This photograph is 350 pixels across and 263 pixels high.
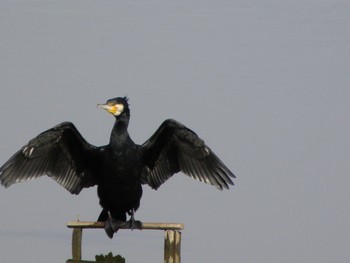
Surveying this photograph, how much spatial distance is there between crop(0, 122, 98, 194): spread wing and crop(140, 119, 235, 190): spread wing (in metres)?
0.62

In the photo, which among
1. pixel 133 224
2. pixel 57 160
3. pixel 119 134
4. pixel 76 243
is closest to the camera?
pixel 76 243

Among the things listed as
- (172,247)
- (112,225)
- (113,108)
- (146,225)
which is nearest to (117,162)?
(113,108)

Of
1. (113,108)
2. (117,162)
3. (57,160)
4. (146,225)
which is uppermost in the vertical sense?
(113,108)

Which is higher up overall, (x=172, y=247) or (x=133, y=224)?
(x=133, y=224)

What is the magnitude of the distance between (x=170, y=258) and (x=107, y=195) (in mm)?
1546

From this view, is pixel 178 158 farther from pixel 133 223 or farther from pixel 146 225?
pixel 146 225

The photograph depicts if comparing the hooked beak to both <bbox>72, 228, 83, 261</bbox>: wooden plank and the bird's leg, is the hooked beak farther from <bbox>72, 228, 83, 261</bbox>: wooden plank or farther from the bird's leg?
<bbox>72, 228, 83, 261</bbox>: wooden plank

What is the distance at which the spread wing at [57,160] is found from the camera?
11.7 metres

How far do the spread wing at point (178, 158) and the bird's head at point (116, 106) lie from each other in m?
0.59

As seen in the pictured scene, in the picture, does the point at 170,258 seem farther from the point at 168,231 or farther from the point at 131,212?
the point at 131,212

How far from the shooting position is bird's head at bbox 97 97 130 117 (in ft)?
37.6

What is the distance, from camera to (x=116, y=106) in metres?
11.5

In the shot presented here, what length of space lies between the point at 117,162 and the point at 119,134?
0.93 feet

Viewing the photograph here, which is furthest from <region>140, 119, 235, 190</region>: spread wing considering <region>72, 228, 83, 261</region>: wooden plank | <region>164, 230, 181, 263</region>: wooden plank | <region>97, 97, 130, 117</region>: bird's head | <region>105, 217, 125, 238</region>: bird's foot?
<region>164, 230, 181, 263</region>: wooden plank
